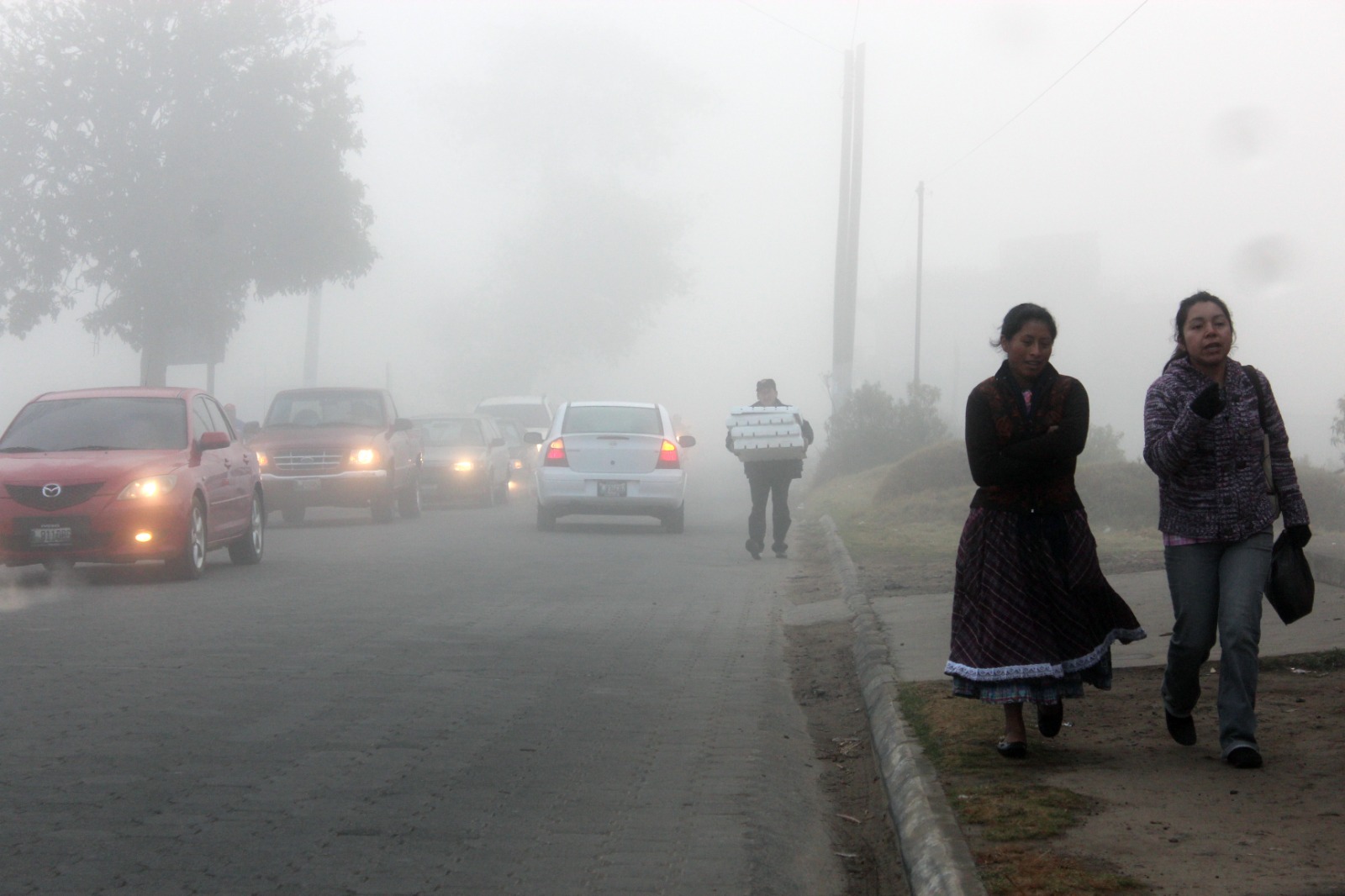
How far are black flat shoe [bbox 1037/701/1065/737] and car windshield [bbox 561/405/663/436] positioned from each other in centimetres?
1413

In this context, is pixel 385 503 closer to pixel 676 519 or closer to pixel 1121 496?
pixel 676 519

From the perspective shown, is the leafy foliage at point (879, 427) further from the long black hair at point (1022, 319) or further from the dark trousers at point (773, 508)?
the long black hair at point (1022, 319)

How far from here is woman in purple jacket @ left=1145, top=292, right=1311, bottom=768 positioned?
18.1 feet

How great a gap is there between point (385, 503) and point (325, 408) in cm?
176

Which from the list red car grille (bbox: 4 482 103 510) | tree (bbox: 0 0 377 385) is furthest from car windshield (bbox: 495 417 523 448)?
red car grille (bbox: 4 482 103 510)

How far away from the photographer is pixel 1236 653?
5.52 meters

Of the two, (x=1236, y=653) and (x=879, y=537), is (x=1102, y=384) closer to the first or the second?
(x=879, y=537)

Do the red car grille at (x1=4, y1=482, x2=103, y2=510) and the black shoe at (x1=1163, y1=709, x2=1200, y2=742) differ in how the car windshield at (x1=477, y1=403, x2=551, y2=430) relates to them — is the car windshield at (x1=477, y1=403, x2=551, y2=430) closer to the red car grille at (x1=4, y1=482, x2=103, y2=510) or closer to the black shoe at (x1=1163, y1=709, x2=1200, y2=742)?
the red car grille at (x1=4, y1=482, x2=103, y2=510)

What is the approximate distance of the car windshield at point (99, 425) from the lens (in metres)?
13.4

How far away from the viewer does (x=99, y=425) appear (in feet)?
44.8

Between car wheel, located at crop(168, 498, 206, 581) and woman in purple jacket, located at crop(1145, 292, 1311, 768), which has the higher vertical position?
woman in purple jacket, located at crop(1145, 292, 1311, 768)

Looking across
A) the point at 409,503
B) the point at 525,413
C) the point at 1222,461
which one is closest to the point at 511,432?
the point at 525,413

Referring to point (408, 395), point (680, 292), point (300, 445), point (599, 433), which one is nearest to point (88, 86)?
point (300, 445)

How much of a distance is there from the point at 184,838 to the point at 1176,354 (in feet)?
13.1
